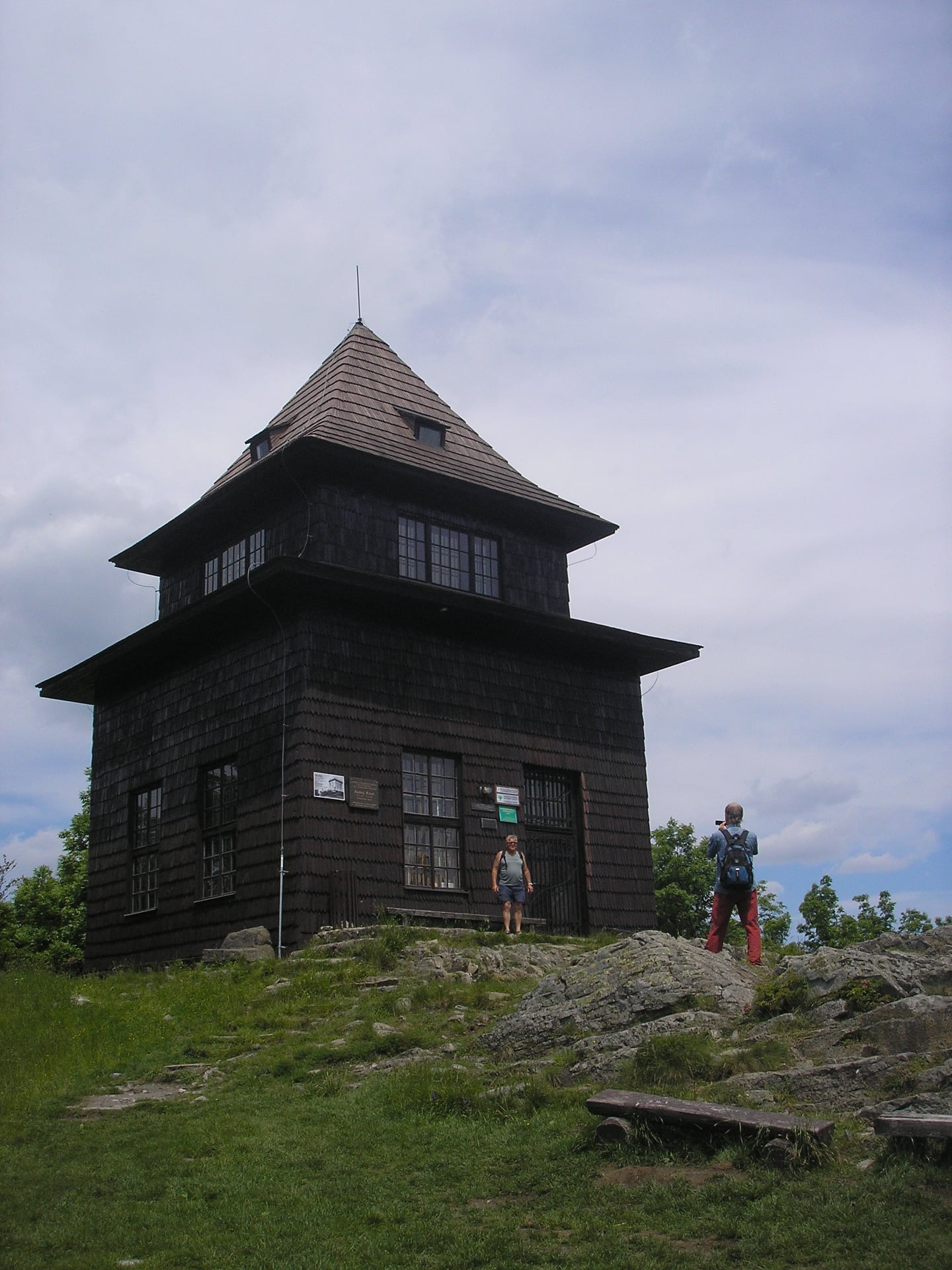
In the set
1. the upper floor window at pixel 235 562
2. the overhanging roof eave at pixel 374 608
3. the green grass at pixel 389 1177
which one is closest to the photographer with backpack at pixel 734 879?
the green grass at pixel 389 1177

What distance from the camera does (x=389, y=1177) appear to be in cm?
868

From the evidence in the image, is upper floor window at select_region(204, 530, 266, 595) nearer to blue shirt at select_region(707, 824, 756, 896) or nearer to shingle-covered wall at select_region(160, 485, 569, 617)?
shingle-covered wall at select_region(160, 485, 569, 617)

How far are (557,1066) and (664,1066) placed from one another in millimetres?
1235

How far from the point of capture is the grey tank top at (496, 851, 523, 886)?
64.2ft

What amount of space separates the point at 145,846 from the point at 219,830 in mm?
2720

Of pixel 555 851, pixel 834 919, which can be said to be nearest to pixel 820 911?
pixel 834 919

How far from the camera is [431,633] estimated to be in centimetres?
2219

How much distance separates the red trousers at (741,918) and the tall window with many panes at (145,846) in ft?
38.8

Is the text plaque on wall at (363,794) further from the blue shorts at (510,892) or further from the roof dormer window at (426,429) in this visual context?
the roof dormer window at (426,429)

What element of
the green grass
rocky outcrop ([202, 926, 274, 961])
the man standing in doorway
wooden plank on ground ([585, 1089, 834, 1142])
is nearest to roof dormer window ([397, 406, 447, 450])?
the man standing in doorway

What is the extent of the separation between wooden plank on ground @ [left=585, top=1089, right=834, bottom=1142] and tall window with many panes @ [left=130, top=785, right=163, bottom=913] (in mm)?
15689

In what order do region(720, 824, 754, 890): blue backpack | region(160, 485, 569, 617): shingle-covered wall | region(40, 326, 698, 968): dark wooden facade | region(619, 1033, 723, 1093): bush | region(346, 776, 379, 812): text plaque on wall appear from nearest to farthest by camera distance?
region(619, 1033, 723, 1093): bush
region(720, 824, 754, 890): blue backpack
region(346, 776, 379, 812): text plaque on wall
region(40, 326, 698, 968): dark wooden facade
region(160, 485, 569, 617): shingle-covered wall

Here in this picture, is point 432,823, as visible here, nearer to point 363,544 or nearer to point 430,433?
point 363,544

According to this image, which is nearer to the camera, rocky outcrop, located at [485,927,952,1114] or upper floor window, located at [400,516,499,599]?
rocky outcrop, located at [485,927,952,1114]
